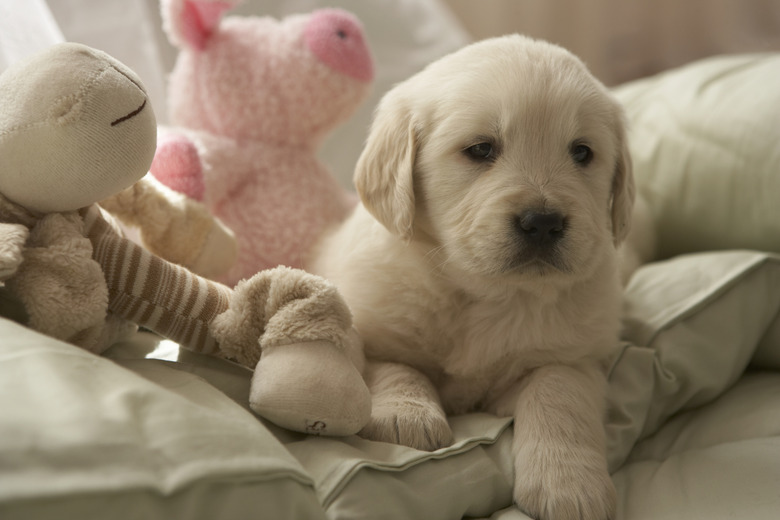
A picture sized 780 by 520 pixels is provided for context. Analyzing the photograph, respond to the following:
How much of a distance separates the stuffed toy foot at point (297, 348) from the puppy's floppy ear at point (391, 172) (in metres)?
0.34

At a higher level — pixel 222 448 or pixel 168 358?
pixel 222 448

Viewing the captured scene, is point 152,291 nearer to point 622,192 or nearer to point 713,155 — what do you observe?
point 622,192

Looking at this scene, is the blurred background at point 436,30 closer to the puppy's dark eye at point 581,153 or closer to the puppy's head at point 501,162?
the puppy's head at point 501,162

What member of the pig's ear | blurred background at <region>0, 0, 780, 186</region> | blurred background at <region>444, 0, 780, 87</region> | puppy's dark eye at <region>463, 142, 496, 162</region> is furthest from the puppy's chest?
blurred background at <region>444, 0, 780, 87</region>

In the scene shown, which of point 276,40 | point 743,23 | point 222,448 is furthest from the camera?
point 743,23

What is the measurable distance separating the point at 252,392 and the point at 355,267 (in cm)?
54

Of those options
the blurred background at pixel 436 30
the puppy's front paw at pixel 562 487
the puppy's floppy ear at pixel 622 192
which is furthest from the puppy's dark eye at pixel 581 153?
the blurred background at pixel 436 30

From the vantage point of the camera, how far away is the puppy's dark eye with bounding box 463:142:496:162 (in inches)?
59.5

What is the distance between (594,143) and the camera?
61.8 inches

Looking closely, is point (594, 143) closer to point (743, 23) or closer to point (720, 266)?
point (720, 266)

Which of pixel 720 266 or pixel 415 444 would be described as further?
pixel 720 266

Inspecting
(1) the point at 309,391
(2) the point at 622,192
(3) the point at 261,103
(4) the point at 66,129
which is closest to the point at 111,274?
(4) the point at 66,129

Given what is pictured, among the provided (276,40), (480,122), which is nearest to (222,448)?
(480,122)

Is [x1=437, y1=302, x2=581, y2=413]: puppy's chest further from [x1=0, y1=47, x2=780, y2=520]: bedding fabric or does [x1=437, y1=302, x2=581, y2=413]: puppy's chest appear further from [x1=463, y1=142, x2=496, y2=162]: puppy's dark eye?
[x1=463, y1=142, x2=496, y2=162]: puppy's dark eye
